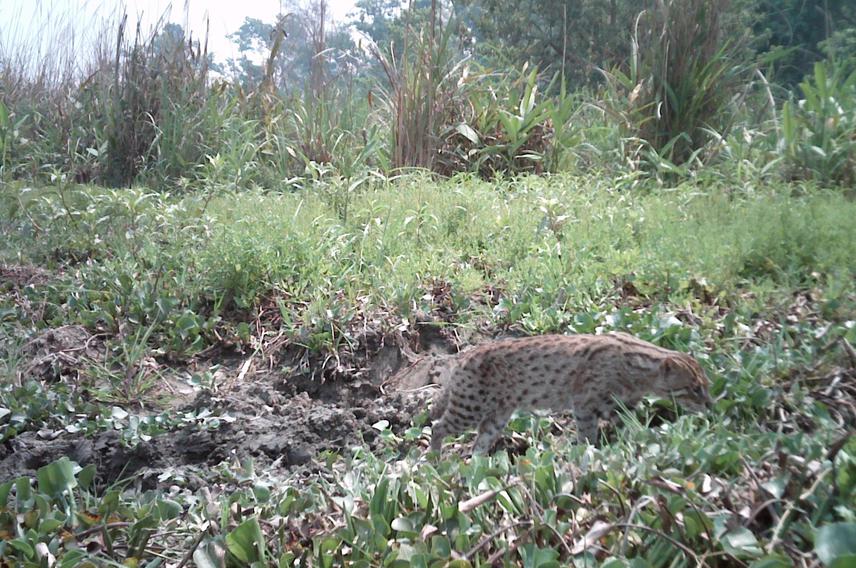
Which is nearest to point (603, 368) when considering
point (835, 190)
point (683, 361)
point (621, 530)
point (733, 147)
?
point (683, 361)

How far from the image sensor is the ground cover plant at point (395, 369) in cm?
315

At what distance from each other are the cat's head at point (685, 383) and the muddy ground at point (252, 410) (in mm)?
1565

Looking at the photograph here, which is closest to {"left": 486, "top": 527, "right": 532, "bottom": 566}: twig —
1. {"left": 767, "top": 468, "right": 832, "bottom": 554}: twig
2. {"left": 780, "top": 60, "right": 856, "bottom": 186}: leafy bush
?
{"left": 767, "top": 468, "right": 832, "bottom": 554}: twig

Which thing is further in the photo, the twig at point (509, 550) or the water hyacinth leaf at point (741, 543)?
the twig at point (509, 550)

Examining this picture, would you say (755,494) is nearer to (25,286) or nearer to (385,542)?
(385,542)

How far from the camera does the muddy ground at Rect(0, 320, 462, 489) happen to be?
15.8 feet

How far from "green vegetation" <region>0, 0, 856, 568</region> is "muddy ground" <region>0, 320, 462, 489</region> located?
21 millimetres

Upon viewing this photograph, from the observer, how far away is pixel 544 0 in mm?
16359

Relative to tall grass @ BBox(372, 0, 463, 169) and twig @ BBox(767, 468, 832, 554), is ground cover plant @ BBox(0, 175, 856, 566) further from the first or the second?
tall grass @ BBox(372, 0, 463, 169)

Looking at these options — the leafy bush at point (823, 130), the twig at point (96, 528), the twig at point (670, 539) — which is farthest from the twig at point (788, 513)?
the leafy bush at point (823, 130)

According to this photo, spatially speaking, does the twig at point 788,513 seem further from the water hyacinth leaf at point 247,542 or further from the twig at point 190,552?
the twig at point 190,552

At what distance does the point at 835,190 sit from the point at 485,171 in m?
3.86

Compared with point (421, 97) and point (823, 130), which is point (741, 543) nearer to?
point (823, 130)

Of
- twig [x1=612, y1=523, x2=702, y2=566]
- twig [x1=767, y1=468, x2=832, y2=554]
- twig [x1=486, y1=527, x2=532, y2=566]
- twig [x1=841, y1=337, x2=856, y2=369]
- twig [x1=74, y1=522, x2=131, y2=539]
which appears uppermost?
twig [x1=841, y1=337, x2=856, y2=369]
